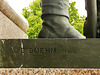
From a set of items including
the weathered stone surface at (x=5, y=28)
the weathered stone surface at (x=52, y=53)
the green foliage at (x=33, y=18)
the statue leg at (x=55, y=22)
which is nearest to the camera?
the weathered stone surface at (x=52, y=53)

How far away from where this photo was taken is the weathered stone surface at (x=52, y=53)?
154 centimetres

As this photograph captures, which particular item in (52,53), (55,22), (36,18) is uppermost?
(55,22)

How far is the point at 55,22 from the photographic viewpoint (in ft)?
6.10

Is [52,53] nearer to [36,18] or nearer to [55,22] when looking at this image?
[55,22]

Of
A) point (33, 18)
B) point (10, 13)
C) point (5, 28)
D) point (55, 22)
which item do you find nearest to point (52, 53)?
point (55, 22)

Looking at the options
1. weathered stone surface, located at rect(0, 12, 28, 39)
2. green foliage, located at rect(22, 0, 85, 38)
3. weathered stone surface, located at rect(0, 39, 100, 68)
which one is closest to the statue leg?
weathered stone surface, located at rect(0, 39, 100, 68)

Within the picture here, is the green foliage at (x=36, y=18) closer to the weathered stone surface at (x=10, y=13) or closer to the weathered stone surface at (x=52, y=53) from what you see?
the weathered stone surface at (x=10, y=13)

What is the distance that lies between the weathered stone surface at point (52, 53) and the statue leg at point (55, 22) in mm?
274

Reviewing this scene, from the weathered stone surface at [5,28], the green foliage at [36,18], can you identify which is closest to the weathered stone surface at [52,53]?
the weathered stone surface at [5,28]

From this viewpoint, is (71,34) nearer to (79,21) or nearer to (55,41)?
(55,41)

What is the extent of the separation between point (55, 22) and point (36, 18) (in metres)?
16.8

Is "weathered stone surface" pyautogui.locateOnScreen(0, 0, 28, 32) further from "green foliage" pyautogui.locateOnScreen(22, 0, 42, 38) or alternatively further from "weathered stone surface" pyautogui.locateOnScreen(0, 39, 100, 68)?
"green foliage" pyautogui.locateOnScreen(22, 0, 42, 38)

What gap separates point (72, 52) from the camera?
5.04ft

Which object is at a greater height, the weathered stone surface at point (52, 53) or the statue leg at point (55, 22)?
the statue leg at point (55, 22)
